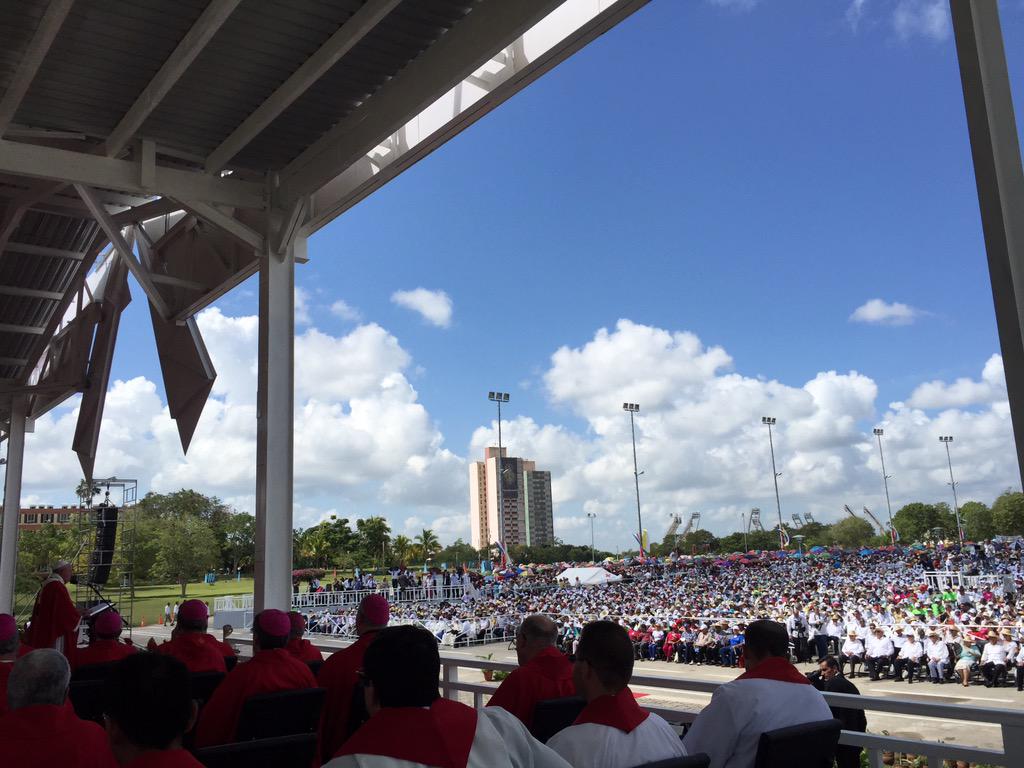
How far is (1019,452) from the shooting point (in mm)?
2729

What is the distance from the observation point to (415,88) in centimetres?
544

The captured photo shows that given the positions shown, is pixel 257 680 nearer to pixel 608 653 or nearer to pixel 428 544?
pixel 608 653

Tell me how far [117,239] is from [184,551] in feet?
129

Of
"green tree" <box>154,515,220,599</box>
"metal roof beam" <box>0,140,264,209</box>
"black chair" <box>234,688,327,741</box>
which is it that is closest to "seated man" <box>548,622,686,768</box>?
"black chair" <box>234,688,327,741</box>

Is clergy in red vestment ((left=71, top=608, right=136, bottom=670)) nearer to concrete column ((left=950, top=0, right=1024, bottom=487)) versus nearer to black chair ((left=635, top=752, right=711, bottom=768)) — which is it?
black chair ((left=635, top=752, right=711, bottom=768))

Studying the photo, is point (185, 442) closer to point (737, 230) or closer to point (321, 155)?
point (321, 155)

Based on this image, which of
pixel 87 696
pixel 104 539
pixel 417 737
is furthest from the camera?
pixel 104 539

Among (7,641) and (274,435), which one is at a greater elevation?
(274,435)

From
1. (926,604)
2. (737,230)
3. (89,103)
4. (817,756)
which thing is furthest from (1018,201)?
(737,230)

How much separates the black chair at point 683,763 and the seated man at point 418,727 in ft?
0.90

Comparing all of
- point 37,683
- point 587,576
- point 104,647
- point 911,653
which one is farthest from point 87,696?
point 587,576

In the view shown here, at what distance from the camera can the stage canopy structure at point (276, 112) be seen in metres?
3.01

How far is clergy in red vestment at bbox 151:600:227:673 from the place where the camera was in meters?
3.86

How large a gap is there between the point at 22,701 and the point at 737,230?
6512 inches
